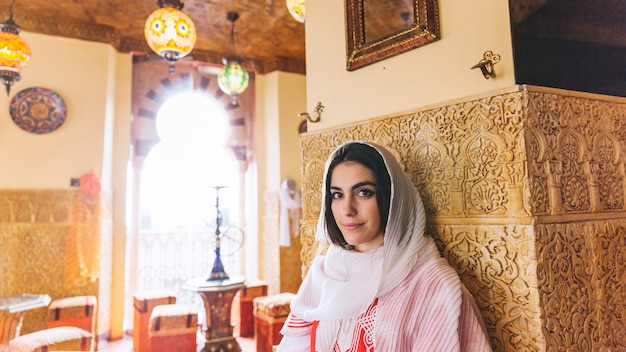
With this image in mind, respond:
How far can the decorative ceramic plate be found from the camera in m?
3.92

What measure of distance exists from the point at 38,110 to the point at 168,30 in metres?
2.18

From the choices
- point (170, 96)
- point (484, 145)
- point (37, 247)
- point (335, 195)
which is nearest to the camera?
point (484, 145)

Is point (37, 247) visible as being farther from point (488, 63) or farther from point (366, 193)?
point (488, 63)

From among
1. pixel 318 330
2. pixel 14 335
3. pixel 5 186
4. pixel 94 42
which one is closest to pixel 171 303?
pixel 14 335

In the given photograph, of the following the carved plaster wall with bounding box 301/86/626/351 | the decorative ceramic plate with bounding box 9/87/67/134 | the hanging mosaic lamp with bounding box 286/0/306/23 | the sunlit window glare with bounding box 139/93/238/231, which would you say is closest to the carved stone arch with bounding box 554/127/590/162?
the carved plaster wall with bounding box 301/86/626/351

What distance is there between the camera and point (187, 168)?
16.9ft

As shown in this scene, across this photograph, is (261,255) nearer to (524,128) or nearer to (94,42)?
(94,42)

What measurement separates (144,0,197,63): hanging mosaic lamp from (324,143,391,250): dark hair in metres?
1.98

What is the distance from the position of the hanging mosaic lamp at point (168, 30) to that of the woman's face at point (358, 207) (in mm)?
2054

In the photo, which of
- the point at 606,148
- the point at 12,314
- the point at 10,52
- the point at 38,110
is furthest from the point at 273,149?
the point at 606,148

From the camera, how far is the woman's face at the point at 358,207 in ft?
4.02

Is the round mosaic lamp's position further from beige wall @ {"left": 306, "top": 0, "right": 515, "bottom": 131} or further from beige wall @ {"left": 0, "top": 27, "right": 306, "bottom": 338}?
beige wall @ {"left": 306, "top": 0, "right": 515, "bottom": 131}

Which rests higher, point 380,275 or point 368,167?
point 368,167

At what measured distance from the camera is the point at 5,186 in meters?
3.85
